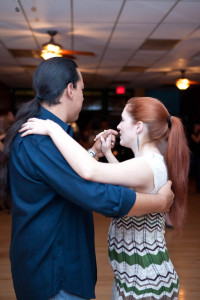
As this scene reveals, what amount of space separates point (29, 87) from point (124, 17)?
26.5 feet

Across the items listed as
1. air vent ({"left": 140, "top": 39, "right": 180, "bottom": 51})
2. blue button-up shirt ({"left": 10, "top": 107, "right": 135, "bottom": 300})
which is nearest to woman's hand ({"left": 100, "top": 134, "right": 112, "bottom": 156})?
blue button-up shirt ({"left": 10, "top": 107, "right": 135, "bottom": 300})

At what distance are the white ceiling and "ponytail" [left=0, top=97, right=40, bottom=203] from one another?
9.93 feet

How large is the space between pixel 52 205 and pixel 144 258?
0.45 m

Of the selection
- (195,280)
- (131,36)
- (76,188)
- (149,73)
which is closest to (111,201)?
(76,188)

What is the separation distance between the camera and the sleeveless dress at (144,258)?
1.25 m

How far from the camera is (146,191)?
1269 mm

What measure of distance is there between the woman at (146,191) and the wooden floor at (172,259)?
1.44 m

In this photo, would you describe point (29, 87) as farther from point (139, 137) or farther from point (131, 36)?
point (139, 137)

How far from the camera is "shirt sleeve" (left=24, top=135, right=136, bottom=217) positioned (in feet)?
3.27

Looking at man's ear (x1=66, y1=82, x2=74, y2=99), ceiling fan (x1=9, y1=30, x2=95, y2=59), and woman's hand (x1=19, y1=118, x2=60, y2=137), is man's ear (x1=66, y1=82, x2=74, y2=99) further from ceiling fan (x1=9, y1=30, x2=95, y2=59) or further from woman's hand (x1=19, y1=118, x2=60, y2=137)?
ceiling fan (x1=9, y1=30, x2=95, y2=59)

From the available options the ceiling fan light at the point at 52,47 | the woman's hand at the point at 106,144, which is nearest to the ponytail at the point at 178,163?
the woman's hand at the point at 106,144

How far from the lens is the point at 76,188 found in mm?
1000

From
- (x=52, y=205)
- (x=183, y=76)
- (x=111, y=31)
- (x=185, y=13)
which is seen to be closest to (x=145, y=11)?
(x=185, y=13)

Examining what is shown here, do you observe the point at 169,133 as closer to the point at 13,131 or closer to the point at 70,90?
the point at 70,90
